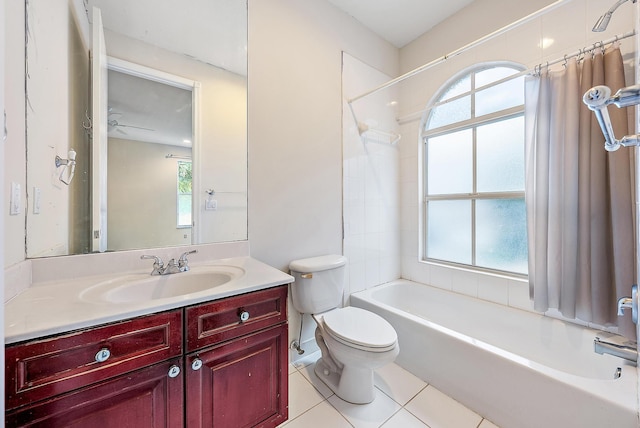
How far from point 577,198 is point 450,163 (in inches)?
37.8

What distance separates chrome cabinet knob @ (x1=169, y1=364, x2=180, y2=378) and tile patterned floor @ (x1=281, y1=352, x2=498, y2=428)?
764 millimetres

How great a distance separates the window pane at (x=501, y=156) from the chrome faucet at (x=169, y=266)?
2.17m

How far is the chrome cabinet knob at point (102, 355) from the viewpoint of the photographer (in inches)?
29.2

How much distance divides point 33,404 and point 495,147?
2.68 metres

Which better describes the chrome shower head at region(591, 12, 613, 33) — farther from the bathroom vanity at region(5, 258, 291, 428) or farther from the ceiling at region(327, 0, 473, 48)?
the bathroom vanity at region(5, 258, 291, 428)

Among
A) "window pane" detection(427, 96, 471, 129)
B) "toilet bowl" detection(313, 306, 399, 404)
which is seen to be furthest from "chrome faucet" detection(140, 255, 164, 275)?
"window pane" detection(427, 96, 471, 129)

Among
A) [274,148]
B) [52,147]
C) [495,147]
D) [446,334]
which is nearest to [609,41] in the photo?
[495,147]

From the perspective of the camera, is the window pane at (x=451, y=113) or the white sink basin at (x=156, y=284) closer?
the white sink basin at (x=156, y=284)

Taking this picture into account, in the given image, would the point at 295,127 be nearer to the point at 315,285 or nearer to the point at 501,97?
the point at 315,285

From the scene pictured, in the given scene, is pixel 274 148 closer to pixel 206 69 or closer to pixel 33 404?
pixel 206 69

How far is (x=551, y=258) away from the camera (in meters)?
1.48

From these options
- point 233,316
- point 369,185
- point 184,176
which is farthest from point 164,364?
point 369,185

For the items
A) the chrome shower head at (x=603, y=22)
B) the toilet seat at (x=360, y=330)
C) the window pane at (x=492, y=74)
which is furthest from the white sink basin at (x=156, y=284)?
the window pane at (x=492, y=74)

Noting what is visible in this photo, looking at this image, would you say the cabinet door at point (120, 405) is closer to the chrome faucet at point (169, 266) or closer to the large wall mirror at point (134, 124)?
the chrome faucet at point (169, 266)
